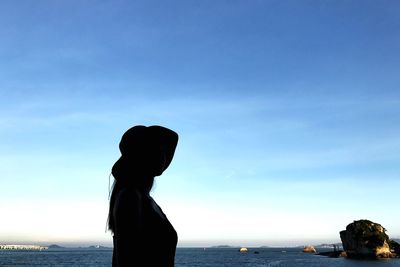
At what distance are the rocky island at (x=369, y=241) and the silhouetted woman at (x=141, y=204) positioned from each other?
145566 millimetres

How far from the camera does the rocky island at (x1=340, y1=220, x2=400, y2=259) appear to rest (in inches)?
5325

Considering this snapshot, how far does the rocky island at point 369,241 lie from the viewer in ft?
444

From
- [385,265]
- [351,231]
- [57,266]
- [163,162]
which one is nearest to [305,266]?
[385,265]

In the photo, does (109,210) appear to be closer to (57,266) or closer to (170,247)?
(170,247)

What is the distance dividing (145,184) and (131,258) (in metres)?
0.54

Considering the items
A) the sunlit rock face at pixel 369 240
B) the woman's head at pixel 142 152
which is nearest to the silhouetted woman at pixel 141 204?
the woman's head at pixel 142 152

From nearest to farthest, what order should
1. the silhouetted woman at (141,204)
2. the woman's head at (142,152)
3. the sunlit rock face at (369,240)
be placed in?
1. the silhouetted woman at (141,204)
2. the woman's head at (142,152)
3. the sunlit rock face at (369,240)

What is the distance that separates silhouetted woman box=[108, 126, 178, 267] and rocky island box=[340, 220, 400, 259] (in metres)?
146

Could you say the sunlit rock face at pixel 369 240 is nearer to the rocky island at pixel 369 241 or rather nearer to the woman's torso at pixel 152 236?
the rocky island at pixel 369 241

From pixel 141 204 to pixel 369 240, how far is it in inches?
5797

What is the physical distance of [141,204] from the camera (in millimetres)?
2561

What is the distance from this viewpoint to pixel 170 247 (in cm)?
262

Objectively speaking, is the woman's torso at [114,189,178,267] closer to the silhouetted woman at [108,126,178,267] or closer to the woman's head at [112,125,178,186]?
the silhouetted woman at [108,126,178,267]

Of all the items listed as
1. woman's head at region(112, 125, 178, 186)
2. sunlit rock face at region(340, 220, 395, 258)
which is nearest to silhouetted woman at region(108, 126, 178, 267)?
woman's head at region(112, 125, 178, 186)
